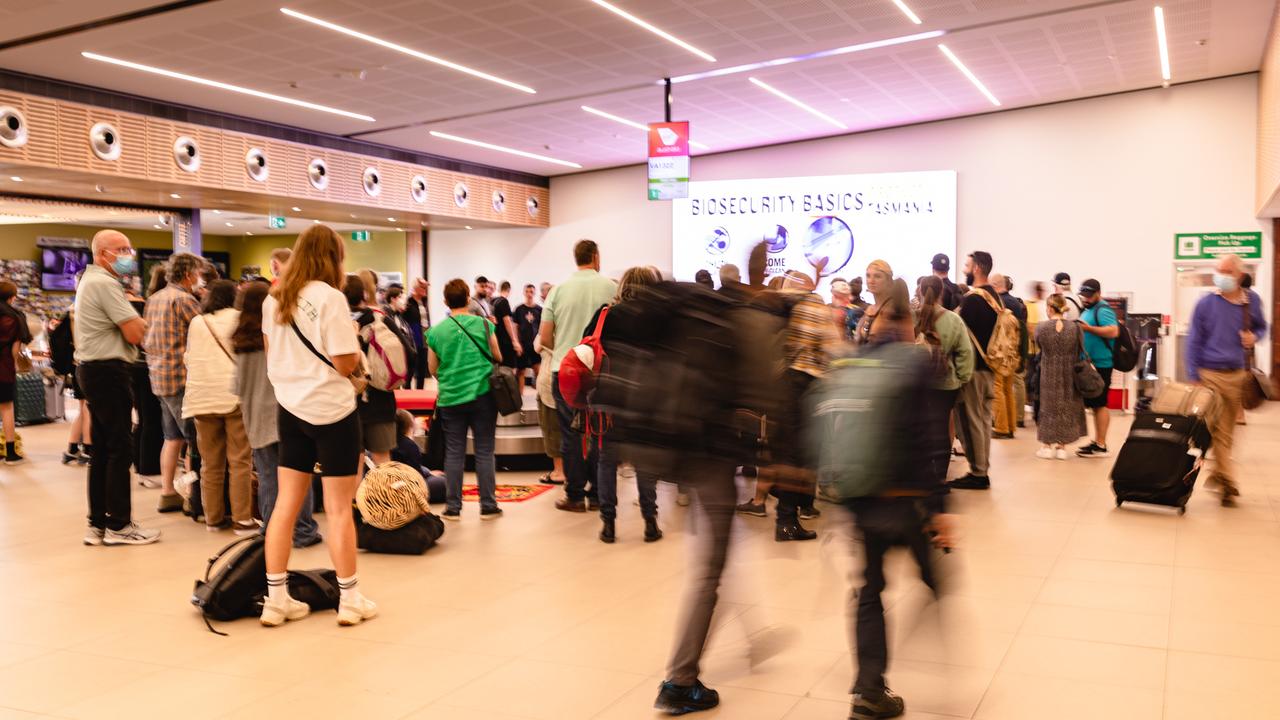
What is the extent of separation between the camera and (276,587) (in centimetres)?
395

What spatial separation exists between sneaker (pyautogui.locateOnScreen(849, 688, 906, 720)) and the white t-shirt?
7.21ft

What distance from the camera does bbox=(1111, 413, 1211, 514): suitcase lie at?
19.2 feet

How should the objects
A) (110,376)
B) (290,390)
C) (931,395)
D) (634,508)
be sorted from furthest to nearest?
(634,508) < (110,376) < (290,390) < (931,395)

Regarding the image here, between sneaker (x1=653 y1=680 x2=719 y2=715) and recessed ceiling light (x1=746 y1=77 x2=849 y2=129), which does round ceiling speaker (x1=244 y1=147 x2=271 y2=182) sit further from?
sneaker (x1=653 y1=680 x2=719 y2=715)

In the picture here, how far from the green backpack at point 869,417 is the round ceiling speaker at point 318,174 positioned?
42.0ft

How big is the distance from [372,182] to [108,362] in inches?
417

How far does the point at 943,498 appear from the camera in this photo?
280 cm

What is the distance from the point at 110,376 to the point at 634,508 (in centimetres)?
318

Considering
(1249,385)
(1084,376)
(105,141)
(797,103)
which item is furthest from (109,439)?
(797,103)

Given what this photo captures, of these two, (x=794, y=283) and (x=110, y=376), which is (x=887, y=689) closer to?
(x=794, y=283)

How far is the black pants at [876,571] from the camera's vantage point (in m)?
2.75

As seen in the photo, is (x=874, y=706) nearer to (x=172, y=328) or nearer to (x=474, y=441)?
(x=474, y=441)

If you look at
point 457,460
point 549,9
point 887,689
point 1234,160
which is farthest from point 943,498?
point 1234,160

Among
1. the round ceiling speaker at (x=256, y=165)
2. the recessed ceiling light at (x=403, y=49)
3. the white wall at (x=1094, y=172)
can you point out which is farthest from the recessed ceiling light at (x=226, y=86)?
the white wall at (x=1094, y=172)
